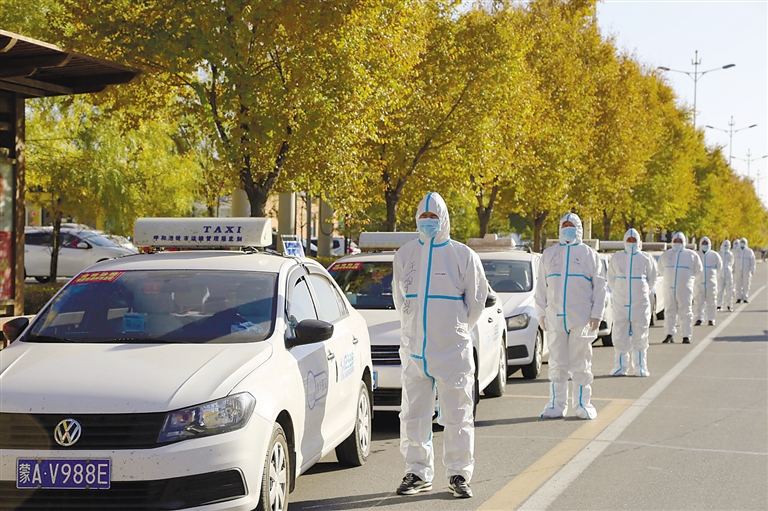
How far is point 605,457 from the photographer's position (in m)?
8.29

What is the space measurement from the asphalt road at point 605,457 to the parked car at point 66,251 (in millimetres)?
23464

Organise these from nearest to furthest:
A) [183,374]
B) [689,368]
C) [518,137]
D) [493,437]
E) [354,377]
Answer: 1. [183,374]
2. [354,377]
3. [493,437]
4. [689,368]
5. [518,137]

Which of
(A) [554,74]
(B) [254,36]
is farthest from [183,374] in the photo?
(A) [554,74]

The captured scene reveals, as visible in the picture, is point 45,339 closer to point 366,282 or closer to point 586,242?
point 366,282

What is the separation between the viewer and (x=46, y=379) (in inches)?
211

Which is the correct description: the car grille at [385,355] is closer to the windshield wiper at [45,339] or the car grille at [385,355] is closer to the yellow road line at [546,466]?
the yellow road line at [546,466]

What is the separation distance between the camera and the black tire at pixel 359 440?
7.77 m

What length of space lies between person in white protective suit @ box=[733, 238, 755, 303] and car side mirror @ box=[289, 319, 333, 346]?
30.5 metres

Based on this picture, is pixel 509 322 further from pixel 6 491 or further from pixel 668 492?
pixel 6 491

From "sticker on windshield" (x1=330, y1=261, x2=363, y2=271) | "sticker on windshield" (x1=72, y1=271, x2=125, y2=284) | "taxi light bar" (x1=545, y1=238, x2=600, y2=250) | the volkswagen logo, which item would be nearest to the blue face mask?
"taxi light bar" (x1=545, y1=238, x2=600, y2=250)

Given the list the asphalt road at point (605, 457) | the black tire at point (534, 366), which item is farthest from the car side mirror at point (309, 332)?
the black tire at point (534, 366)

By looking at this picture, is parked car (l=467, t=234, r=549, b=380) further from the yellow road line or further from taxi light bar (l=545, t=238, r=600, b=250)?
the yellow road line

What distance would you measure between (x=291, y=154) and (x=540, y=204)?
1699 cm

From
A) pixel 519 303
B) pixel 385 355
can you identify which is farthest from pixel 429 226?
pixel 519 303
